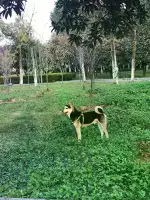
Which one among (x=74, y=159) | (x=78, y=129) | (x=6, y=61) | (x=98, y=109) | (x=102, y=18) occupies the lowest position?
(x=74, y=159)

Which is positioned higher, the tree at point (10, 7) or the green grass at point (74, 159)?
the tree at point (10, 7)

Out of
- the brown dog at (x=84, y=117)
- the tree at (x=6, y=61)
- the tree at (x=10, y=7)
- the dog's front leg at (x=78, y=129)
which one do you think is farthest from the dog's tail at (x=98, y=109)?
the tree at (x=6, y=61)

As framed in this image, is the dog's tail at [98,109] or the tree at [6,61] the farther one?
the tree at [6,61]

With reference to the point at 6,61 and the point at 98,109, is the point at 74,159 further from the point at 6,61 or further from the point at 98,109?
the point at 6,61

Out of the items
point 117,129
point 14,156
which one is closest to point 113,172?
point 14,156

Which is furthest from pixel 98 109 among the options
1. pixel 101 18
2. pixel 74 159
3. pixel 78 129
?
pixel 101 18

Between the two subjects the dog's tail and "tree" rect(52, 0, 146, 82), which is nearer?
"tree" rect(52, 0, 146, 82)

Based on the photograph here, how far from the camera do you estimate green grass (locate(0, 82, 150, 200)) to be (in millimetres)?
4340

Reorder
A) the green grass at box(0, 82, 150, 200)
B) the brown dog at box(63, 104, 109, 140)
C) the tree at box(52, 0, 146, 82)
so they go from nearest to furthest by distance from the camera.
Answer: the green grass at box(0, 82, 150, 200) < the tree at box(52, 0, 146, 82) < the brown dog at box(63, 104, 109, 140)

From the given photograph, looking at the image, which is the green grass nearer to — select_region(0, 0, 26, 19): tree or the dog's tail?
the dog's tail

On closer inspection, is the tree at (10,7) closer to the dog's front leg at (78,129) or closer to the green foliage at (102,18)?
the green foliage at (102,18)

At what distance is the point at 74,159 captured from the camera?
5.68m

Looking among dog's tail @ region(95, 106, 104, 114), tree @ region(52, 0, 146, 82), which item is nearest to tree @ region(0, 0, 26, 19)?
tree @ region(52, 0, 146, 82)

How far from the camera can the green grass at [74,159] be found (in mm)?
4340
